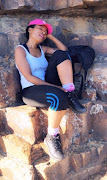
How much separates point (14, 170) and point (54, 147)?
474 millimetres

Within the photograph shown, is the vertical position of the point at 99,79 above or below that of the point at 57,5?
below

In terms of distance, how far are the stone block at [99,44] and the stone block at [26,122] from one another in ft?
3.60

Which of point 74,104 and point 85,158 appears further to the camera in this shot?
point 85,158

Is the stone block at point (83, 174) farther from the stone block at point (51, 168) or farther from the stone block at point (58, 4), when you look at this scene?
the stone block at point (58, 4)

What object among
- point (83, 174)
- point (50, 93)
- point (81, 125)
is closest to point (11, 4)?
point (50, 93)

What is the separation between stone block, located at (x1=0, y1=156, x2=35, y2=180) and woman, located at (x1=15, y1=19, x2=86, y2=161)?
264 mm

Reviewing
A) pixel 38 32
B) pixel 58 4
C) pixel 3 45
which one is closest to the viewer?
pixel 38 32

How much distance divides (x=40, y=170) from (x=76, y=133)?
529mm

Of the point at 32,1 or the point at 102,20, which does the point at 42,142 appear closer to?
the point at 32,1

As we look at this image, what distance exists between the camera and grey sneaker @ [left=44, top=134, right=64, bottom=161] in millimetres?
2100

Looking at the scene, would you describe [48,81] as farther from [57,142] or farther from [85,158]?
[85,158]

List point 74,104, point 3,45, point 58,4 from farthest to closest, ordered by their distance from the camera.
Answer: point 58,4 → point 3,45 → point 74,104

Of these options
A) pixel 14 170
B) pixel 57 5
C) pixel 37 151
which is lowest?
pixel 14 170

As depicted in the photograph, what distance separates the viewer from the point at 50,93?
6.84 ft
